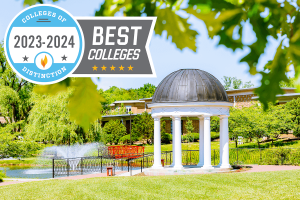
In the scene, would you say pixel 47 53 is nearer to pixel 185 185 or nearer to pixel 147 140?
pixel 185 185

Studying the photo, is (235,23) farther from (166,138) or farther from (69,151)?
(166,138)

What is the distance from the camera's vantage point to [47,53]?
2289 mm

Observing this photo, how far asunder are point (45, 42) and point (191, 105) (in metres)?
14.1

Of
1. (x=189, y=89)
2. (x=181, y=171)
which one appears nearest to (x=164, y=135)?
(x=181, y=171)

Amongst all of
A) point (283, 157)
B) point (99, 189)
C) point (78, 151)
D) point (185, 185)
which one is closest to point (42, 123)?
point (78, 151)

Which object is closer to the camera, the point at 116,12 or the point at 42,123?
the point at 116,12

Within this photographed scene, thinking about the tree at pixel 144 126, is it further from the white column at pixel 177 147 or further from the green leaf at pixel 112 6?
the green leaf at pixel 112 6

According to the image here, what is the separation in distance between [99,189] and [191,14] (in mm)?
12023

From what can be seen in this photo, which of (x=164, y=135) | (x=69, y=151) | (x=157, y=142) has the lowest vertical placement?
(x=69, y=151)

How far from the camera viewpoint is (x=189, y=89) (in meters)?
16.5

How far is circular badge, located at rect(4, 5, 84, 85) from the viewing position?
2.17 meters

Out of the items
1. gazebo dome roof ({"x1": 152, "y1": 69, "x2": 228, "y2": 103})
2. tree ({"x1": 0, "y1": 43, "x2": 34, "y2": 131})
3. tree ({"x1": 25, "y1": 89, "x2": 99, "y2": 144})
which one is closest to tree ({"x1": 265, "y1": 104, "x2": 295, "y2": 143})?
gazebo dome roof ({"x1": 152, "y1": 69, "x2": 228, "y2": 103})

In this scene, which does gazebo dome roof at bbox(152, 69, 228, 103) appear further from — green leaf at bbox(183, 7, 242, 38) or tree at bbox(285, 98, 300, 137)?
green leaf at bbox(183, 7, 242, 38)

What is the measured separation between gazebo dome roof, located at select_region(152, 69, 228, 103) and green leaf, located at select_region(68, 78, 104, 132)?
14.6 m
